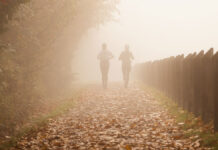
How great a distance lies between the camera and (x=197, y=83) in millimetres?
7465

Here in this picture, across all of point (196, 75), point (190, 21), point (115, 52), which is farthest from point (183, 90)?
point (190, 21)

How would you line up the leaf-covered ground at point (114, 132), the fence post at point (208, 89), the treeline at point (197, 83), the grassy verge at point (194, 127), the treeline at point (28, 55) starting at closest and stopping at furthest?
the grassy verge at point (194, 127) → the leaf-covered ground at point (114, 132) → the treeline at point (197, 83) → the fence post at point (208, 89) → the treeline at point (28, 55)

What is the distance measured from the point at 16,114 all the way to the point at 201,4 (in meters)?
81.7

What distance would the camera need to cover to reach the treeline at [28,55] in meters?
9.12

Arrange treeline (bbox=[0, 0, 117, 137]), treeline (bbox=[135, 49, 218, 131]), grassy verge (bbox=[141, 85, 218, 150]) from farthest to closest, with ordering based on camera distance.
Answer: treeline (bbox=[0, 0, 117, 137]) < treeline (bbox=[135, 49, 218, 131]) < grassy verge (bbox=[141, 85, 218, 150])

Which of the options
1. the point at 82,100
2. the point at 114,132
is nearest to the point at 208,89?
the point at 114,132

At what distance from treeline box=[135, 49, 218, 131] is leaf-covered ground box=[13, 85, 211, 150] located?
61 centimetres

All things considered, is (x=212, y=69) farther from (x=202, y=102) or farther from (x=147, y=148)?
(x=147, y=148)

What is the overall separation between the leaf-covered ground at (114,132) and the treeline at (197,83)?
2.01 feet

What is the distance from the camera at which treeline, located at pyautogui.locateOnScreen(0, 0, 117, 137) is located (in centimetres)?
912

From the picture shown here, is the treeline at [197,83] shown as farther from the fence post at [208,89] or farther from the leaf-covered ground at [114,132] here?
the leaf-covered ground at [114,132]

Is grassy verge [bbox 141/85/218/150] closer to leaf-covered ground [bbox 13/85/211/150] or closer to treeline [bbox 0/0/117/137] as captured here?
leaf-covered ground [bbox 13/85/211/150]

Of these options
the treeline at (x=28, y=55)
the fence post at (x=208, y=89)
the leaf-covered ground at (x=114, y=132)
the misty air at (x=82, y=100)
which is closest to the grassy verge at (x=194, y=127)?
the misty air at (x=82, y=100)

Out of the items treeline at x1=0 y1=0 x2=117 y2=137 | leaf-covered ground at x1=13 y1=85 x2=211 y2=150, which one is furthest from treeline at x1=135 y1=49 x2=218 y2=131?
treeline at x1=0 y1=0 x2=117 y2=137
